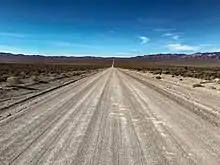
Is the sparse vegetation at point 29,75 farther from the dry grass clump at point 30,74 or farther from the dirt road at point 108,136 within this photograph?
the dirt road at point 108,136

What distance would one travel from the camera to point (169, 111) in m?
10.3

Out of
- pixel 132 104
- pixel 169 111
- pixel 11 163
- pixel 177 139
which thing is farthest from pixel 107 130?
pixel 132 104

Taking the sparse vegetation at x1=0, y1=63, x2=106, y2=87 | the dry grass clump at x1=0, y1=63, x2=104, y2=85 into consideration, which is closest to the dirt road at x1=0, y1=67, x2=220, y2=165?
the sparse vegetation at x1=0, y1=63, x2=106, y2=87

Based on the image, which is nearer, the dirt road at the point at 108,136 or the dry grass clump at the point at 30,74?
the dirt road at the point at 108,136

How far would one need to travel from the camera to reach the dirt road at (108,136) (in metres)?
5.04

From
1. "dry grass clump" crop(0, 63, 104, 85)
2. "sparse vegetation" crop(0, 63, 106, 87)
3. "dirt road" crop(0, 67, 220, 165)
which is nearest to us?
"dirt road" crop(0, 67, 220, 165)

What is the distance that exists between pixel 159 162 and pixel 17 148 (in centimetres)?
277

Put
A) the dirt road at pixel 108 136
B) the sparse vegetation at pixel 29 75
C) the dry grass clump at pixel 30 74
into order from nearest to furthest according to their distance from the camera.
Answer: the dirt road at pixel 108 136
the sparse vegetation at pixel 29 75
the dry grass clump at pixel 30 74

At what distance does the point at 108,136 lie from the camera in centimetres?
658

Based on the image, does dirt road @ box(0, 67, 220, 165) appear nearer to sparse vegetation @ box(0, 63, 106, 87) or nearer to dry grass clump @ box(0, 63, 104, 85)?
sparse vegetation @ box(0, 63, 106, 87)

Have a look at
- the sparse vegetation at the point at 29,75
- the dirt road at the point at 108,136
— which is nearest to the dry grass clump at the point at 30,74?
the sparse vegetation at the point at 29,75

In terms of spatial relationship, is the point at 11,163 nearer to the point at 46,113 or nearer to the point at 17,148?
the point at 17,148

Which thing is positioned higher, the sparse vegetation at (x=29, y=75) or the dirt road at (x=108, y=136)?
the dirt road at (x=108, y=136)

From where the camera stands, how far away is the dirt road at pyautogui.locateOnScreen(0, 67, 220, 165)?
5035 mm
